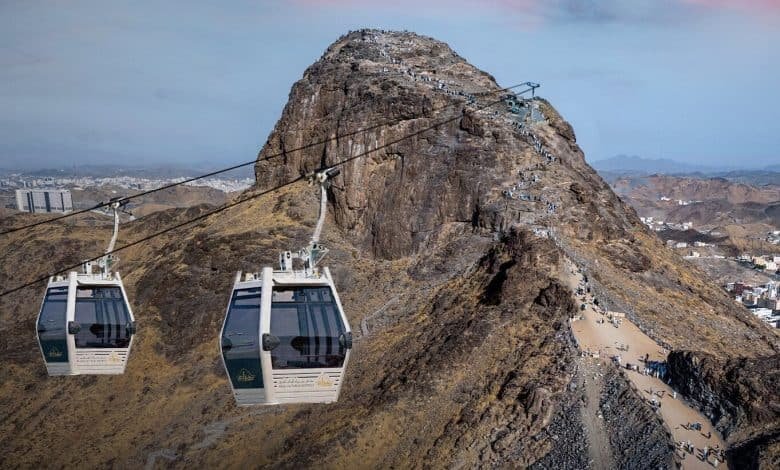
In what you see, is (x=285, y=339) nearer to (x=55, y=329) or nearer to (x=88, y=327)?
(x=88, y=327)

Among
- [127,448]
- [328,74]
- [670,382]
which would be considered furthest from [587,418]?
[328,74]

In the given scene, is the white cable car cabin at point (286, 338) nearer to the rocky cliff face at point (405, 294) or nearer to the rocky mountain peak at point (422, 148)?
the rocky cliff face at point (405, 294)

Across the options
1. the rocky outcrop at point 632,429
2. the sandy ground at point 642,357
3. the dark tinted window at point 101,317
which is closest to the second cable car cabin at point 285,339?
the dark tinted window at point 101,317

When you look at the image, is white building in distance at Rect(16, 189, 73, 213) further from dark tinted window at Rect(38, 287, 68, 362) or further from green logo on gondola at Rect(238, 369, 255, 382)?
green logo on gondola at Rect(238, 369, 255, 382)

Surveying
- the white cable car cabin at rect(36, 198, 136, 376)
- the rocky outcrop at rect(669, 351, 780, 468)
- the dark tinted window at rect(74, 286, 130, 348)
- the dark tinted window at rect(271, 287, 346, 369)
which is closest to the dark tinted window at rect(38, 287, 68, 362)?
the white cable car cabin at rect(36, 198, 136, 376)

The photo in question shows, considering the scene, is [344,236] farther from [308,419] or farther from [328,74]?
[308,419]

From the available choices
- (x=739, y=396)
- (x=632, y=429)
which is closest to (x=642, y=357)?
(x=739, y=396)
